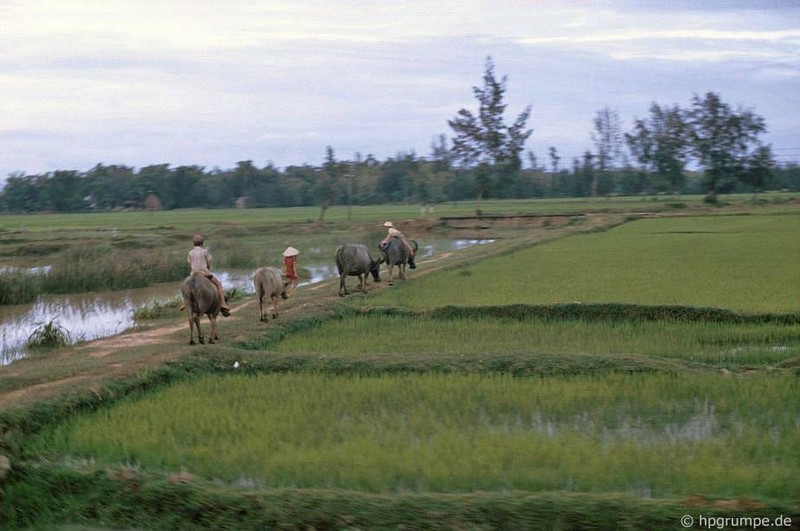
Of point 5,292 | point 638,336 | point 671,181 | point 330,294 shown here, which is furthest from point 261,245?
point 671,181

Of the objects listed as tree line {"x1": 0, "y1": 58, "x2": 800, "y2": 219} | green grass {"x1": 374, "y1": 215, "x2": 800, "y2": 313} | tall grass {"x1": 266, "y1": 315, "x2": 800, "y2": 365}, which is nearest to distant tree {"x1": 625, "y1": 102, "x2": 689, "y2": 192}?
tree line {"x1": 0, "y1": 58, "x2": 800, "y2": 219}

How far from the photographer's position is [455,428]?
19.9 feet

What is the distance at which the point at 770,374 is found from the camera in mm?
7445

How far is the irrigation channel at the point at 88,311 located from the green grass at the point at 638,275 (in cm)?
423

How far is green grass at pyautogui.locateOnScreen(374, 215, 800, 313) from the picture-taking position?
487 inches

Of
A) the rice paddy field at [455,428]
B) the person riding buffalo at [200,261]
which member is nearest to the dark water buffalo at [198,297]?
the person riding buffalo at [200,261]

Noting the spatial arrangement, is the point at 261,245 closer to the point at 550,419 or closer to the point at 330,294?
the point at 330,294

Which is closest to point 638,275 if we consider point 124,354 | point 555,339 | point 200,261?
point 555,339

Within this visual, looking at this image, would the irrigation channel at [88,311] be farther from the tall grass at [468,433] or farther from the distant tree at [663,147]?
the distant tree at [663,147]

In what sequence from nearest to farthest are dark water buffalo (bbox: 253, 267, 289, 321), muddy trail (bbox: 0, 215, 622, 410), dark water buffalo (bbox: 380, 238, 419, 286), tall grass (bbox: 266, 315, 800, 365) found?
1. muddy trail (bbox: 0, 215, 622, 410)
2. tall grass (bbox: 266, 315, 800, 365)
3. dark water buffalo (bbox: 253, 267, 289, 321)
4. dark water buffalo (bbox: 380, 238, 419, 286)

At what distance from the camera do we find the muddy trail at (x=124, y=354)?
751 centimetres

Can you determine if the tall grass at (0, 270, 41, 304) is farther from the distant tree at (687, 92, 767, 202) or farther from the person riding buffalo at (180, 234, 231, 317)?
the distant tree at (687, 92, 767, 202)

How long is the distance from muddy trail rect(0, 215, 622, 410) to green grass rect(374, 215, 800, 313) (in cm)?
142

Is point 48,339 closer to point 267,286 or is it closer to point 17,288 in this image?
point 267,286
